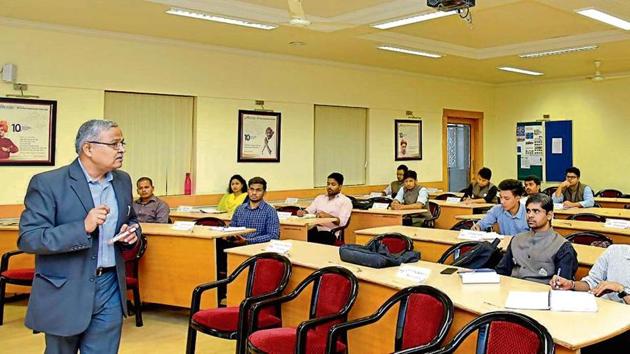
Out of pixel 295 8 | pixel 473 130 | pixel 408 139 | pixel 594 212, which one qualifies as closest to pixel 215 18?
pixel 295 8

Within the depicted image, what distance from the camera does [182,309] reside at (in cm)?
555

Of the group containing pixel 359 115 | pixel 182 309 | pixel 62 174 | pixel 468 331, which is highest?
pixel 359 115

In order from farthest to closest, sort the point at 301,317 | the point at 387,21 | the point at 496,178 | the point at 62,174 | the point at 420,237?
1. the point at 496,178
2. the point at 387,21
3. the point at 420,237
4. the point at 301,317
5. the point at 62,174

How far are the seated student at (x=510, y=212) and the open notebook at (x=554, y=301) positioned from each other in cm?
229

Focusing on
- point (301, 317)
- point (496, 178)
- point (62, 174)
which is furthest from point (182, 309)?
point (496, 178)

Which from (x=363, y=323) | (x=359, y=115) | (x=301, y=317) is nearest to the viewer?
(x=363, y=323)

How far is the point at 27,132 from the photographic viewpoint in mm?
6465

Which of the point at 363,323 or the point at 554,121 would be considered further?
the point at 554,121

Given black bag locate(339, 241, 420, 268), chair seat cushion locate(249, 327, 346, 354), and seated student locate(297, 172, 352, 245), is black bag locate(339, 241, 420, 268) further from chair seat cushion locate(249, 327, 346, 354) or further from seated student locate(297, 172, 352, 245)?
seated student locate(297, 172, 352, 245)

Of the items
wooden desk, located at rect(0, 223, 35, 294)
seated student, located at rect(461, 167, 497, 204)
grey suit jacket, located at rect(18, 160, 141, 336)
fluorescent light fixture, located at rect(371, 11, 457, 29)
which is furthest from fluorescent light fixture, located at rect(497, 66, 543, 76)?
grey suit jacket, located at rect(18, 160, 141, 336)

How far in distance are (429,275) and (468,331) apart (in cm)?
89

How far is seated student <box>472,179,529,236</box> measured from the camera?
505cm

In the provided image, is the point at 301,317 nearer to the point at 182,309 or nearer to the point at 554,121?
the point at 182,309

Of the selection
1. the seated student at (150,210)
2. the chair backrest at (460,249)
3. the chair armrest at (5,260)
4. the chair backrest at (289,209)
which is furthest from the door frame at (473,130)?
the chair armrest at (5,260)
